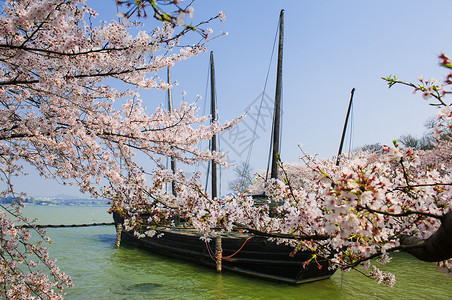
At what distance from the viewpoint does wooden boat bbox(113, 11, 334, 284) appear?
355 inches

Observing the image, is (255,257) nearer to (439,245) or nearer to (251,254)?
(251,254)

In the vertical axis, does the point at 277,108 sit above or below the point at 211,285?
above

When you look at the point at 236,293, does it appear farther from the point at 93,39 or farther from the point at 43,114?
the point at 93,39

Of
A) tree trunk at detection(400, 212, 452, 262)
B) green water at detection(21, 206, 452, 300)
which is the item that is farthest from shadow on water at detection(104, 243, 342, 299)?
tree trunk at detection(400, 212, 452, 262)

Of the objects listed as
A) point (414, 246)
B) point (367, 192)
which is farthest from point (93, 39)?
point (414, 246)

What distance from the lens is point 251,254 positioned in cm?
983

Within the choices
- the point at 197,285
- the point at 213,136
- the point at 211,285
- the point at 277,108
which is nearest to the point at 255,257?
the point at 211,285

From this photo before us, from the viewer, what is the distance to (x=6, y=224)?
160 inches

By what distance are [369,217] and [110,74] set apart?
11.2ft

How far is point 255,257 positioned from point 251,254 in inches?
7.0

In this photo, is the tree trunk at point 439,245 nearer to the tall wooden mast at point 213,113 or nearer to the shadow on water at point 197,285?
the shadow on water at point 197,285

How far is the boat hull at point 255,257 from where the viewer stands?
8992mm

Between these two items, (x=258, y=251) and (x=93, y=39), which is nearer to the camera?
(x=93, y=39)

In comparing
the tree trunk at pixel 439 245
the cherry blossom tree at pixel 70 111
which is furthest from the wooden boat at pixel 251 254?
the tree trunk at pixel 439 245
